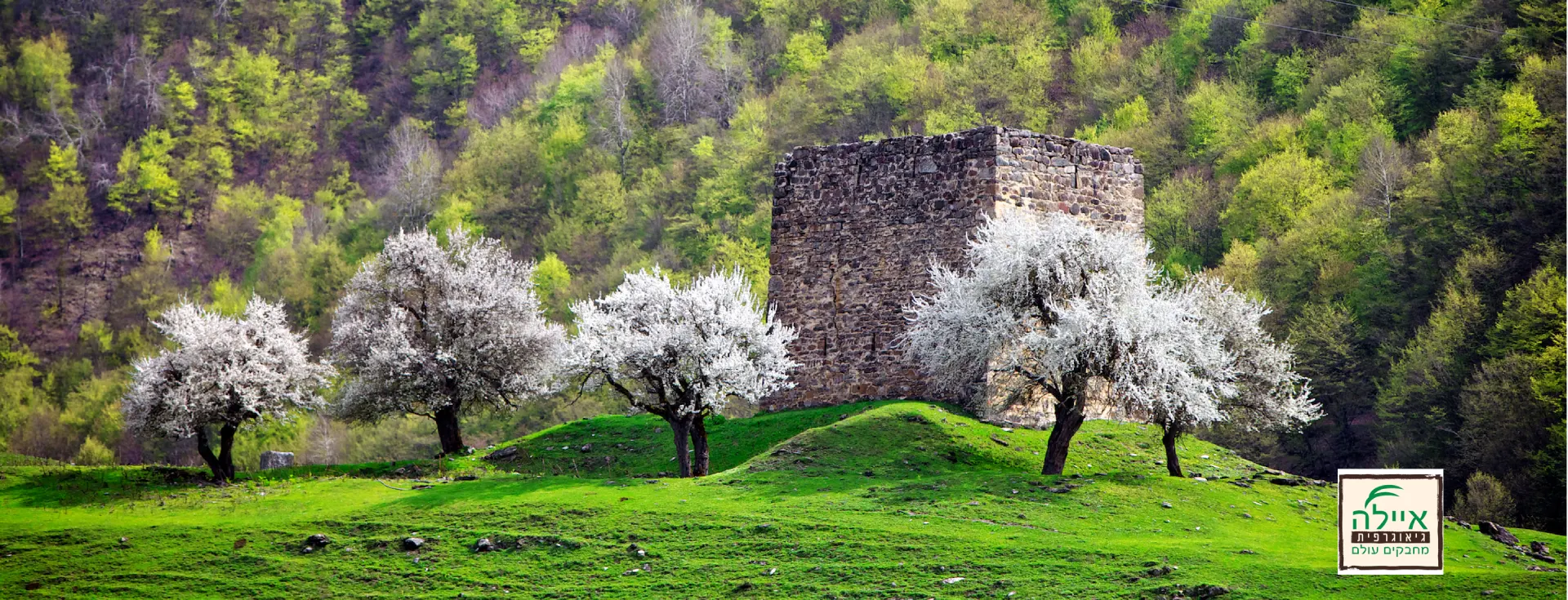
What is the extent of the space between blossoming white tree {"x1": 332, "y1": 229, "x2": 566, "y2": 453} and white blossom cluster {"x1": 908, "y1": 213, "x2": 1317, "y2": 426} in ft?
29.6

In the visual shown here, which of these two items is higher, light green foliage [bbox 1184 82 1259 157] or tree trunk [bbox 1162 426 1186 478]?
light green foliage [bbox 1184 82 1259 157]

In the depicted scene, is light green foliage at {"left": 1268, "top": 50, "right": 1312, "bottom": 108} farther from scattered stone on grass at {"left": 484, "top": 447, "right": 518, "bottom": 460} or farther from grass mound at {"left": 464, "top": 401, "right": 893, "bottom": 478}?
scattered stone on grass at {"left": 484, "top": 447, "right": 518, "bottom": 460}

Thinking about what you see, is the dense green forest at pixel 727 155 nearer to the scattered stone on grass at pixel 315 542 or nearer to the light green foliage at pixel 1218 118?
the light green foliage at pixel 1218 118

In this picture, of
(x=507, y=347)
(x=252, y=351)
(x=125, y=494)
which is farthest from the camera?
(x=507, y=347)

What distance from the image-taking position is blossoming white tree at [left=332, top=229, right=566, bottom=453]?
34625mm

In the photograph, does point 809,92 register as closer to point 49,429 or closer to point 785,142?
point 785,142

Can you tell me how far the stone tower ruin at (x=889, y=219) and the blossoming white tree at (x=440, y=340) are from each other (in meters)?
5.16

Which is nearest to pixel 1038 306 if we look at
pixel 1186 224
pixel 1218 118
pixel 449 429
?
pixel 449 429

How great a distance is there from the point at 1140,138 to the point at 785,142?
19.7 m

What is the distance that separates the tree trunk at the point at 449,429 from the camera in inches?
1389

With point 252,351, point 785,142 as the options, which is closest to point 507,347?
point 252,351

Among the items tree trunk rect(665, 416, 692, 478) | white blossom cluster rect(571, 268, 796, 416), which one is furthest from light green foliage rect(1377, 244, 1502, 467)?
tree trunk rect(665, 416, 692, 478)

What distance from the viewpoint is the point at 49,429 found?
8375 centimetres

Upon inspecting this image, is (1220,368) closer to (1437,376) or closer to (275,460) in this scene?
(1437,376)
